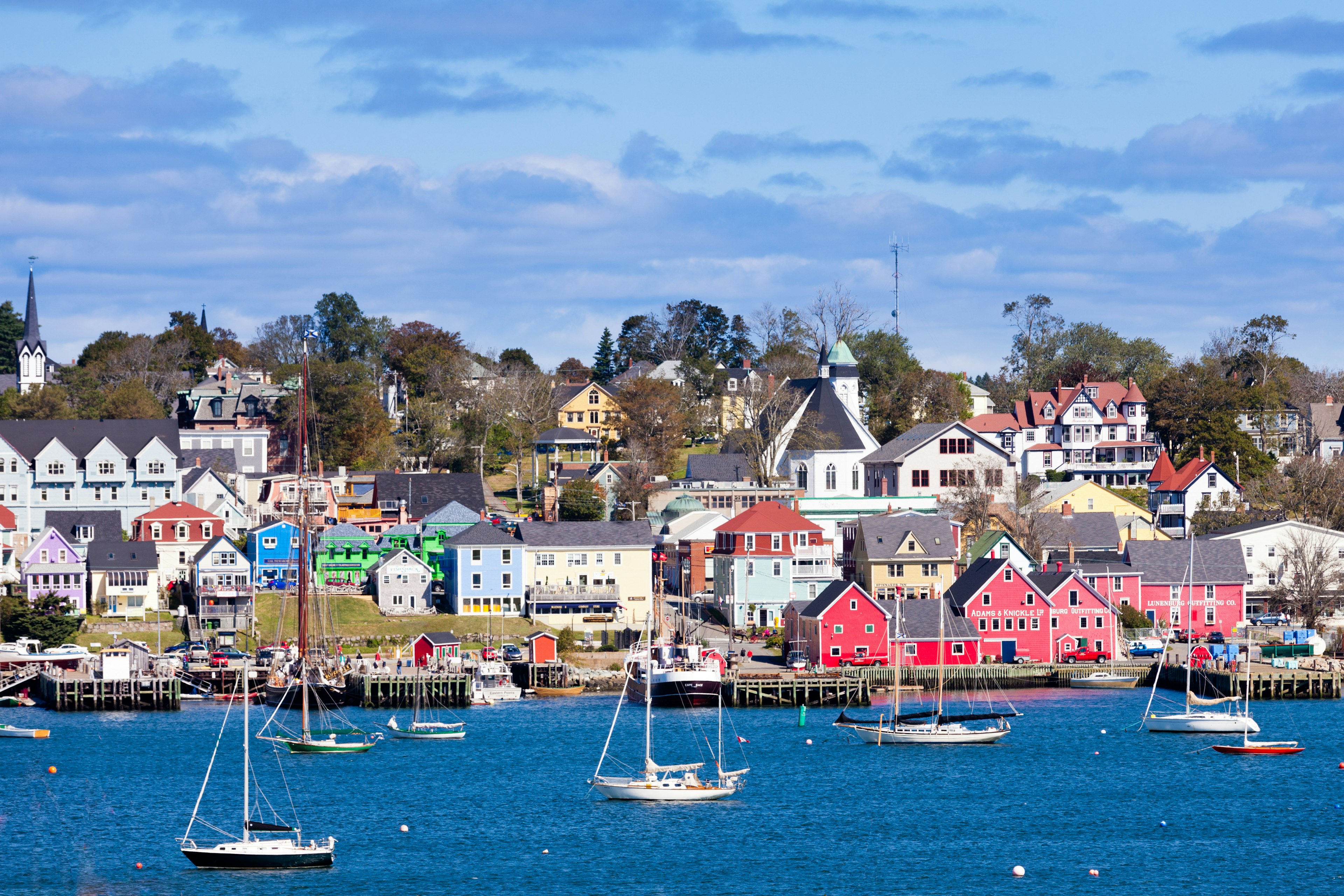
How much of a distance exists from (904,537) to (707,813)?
45.0 metres

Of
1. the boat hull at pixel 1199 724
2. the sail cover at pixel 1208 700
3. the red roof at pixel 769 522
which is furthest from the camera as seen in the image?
the red roof at pixel 769 522

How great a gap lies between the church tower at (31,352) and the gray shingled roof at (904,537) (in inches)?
3379

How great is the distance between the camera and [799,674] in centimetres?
8756

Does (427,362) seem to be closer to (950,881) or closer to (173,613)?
(173,613)

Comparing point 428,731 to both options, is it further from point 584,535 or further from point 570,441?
point 570,441

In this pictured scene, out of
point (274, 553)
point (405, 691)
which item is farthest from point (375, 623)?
point (405, 691)

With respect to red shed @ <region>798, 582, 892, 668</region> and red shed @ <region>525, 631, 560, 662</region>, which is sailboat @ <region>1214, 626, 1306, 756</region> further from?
red shed @ <region>525, 631, 560, 662</region>

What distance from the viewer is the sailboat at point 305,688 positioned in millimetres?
72688

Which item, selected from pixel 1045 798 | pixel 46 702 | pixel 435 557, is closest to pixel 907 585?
pixel 435 557

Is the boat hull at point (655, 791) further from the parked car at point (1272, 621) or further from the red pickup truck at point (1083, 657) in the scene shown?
the parked car at point (1272, 621)

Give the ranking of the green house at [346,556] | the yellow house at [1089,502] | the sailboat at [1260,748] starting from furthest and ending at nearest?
the yellow house at [1089,502] < the green house at [346,556] < the sailboat at [1260,748]

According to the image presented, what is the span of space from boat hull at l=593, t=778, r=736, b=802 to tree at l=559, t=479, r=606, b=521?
56927mm

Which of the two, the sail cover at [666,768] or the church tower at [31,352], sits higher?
the church tower at [31,352]

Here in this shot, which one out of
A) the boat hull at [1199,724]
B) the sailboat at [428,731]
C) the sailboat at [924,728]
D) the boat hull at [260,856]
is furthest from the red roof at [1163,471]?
the boat hull at [260,856]
